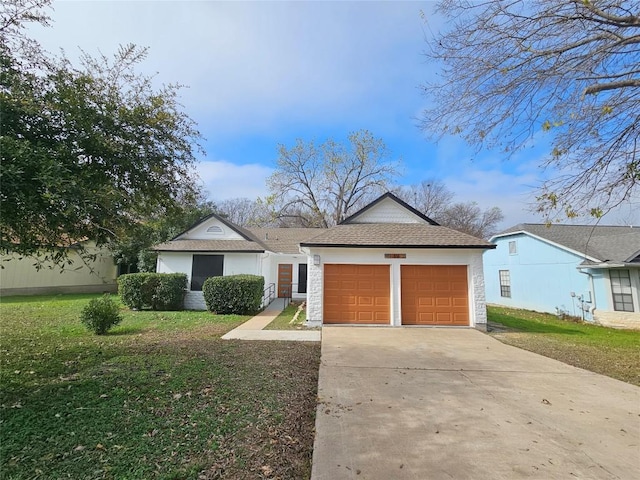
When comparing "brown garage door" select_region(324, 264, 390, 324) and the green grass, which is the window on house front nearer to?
the green grass

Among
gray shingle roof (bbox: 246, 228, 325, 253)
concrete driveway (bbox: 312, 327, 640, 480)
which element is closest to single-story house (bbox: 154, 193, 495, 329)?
concrete driveway (bbox: 312, 327, 640, 480)

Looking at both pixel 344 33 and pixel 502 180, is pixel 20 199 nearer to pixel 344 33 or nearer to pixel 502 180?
pixel 344 33

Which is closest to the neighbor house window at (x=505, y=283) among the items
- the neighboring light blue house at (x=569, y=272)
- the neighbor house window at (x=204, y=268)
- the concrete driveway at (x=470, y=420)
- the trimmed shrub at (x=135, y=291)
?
the neighboring light blue house at (x=569, y=272)

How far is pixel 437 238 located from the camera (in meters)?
11.1

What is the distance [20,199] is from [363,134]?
974 inches

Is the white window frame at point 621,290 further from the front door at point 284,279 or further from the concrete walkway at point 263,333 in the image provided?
the front door at point 284,279

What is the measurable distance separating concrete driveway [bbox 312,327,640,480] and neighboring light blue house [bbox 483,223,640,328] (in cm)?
748

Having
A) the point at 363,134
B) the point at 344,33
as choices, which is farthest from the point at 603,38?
the point at 363,134

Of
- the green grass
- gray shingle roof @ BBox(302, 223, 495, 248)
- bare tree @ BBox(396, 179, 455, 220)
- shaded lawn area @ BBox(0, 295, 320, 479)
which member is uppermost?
bare tree @ BBox(396, 179, 455, 220)

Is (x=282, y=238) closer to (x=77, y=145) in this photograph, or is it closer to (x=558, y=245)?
(x=558, y=245)

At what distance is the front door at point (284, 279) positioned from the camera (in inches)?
746

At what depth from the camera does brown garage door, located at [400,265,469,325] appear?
10.7 m

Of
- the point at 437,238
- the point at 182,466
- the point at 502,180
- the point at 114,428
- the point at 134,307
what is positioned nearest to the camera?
the point at 182,466

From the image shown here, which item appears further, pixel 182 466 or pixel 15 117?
pixel 15 117
